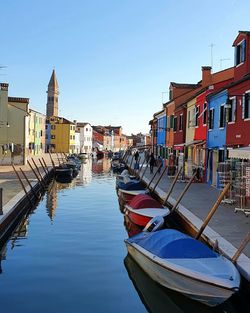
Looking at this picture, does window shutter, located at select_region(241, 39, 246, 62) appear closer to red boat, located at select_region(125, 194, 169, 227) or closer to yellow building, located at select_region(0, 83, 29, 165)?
red boat, located at select_region(125, 194, 169, 227)

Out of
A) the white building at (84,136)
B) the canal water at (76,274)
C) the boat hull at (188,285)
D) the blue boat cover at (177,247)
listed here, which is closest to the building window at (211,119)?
the canal water at (76,274)

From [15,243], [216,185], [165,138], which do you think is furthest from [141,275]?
[165,138]

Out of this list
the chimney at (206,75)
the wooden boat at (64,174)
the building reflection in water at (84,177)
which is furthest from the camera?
the wooden boat at (64,174)

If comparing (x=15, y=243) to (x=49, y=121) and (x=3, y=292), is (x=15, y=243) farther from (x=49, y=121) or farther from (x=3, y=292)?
(x=49, y=121)

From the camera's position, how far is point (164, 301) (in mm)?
10055

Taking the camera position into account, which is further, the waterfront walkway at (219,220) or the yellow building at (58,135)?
the yellow building at (58,135)

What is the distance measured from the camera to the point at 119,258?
44.8 feet

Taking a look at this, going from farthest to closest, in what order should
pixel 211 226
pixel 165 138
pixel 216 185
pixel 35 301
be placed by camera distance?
pixel 165 138, pixel 216 185, pixel 211 226, pixel 35 301

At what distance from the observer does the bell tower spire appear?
455 feet

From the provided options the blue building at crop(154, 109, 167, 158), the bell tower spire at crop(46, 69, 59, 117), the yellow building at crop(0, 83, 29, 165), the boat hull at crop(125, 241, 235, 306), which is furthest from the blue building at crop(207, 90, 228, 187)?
the bell tower spire at crop(46, 69, 59, 117)

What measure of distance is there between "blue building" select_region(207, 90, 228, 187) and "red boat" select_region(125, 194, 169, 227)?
763cm

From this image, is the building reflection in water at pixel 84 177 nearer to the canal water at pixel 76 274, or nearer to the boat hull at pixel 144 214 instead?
the canal water at pixel 76 274

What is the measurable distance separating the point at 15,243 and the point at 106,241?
3.19 meters

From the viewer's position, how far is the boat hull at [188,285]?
350 inches
